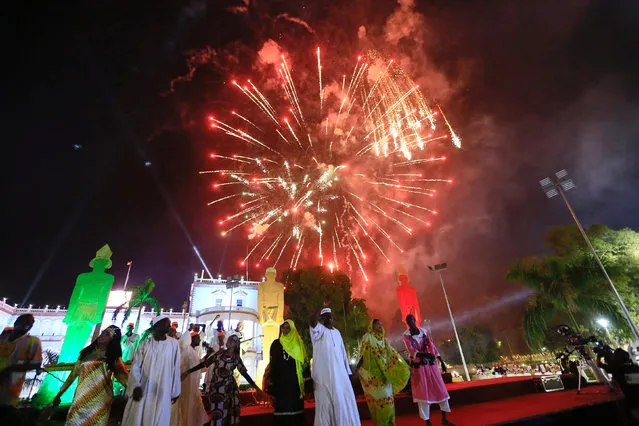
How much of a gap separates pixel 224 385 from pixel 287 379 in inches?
46.0

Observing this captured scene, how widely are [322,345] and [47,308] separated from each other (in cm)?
5677

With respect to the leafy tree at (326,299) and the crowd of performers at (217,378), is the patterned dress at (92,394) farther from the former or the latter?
the leafy tree at (326,299)

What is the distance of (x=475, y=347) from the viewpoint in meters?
57.5

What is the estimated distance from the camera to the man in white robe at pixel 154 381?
392 centimetres

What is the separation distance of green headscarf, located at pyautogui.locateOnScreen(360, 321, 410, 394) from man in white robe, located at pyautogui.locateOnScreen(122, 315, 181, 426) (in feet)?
9.96

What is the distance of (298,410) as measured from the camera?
4543 mm

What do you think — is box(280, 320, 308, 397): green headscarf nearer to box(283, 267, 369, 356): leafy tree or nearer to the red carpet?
the red carpet

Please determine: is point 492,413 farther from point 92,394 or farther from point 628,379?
point 92,394

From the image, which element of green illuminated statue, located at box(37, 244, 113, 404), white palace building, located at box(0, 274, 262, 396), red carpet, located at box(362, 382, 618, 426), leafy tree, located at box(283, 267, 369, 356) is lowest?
red carpet, located at box(362, 382, 618, 426)

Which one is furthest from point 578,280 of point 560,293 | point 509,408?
point 509,408

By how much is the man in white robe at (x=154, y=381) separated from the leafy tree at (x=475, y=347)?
62.9 metres

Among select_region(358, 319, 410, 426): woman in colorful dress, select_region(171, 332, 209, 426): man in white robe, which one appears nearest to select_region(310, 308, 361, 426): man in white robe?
select_region(358, 319, 410, 426): woman in colorful dress

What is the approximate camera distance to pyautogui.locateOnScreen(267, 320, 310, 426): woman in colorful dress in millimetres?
4500

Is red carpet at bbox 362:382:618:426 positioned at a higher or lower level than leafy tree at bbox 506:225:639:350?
lower
